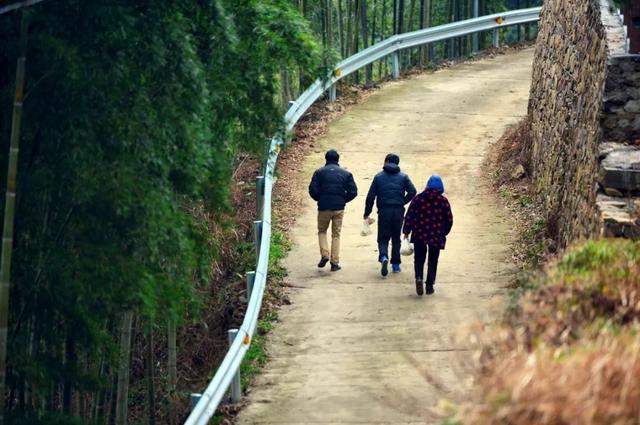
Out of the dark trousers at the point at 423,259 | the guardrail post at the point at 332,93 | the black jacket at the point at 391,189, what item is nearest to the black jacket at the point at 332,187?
the black jacket at the point at 391,189

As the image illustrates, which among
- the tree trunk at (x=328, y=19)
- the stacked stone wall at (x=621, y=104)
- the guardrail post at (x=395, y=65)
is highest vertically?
the tree trunk at (x=328, y=19)

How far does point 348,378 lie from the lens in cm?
1198

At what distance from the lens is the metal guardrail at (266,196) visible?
10695 mm

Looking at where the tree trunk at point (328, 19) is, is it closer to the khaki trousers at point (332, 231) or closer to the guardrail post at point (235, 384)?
the khaki trousers at point (332, 231)

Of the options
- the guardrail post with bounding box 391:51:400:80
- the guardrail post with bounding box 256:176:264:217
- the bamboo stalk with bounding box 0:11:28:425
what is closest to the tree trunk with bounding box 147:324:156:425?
the guardrail post with bounding box 256:176:264:217

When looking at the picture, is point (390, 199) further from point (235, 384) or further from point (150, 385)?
point (235, 384)

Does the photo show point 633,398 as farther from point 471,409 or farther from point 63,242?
point 63,242

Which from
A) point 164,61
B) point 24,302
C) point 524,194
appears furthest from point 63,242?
point 524,194

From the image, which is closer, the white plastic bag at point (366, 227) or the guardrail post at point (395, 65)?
the white plastic bag at point (366, 227)

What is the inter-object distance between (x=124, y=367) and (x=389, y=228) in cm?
395

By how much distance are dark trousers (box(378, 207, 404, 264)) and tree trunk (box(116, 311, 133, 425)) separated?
12.2 ft

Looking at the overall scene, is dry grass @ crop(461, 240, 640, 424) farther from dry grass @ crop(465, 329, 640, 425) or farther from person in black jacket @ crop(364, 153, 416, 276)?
person in black jacket @ crop(364, 153, 416, 276)

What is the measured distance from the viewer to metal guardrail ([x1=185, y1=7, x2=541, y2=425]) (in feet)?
35.1

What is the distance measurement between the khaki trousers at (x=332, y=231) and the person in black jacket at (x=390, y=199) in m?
Result: 0.43
